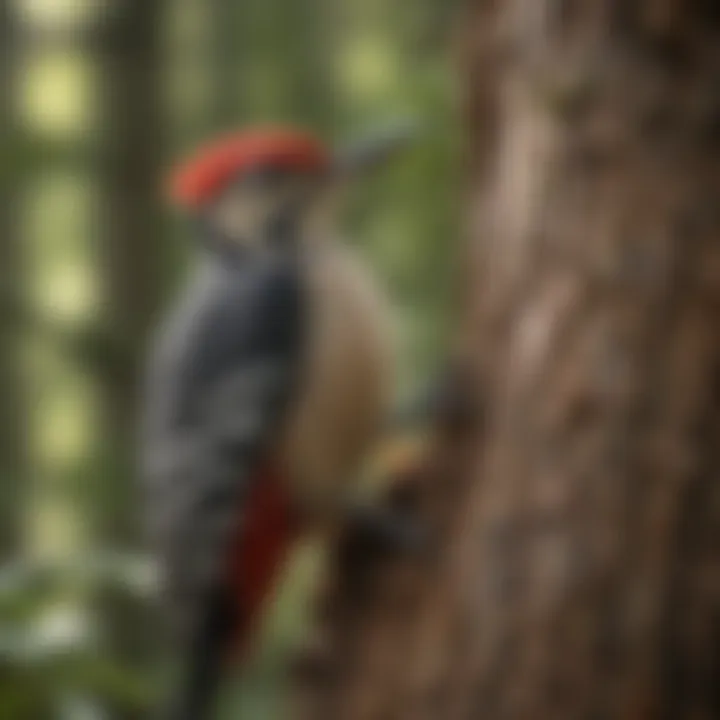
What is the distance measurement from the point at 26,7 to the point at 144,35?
10 centimetres

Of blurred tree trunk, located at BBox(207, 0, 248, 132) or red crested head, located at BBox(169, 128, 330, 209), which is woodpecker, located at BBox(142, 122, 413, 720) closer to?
red crested head, located at BBox(169, 128, 330, 209)

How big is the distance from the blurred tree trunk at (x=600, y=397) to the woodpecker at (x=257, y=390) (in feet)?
→ 0.31

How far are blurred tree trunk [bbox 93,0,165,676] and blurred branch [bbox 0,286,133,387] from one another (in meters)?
0.06

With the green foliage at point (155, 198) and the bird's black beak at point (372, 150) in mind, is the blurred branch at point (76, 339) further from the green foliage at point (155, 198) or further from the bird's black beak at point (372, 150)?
the bird's black beak at point (372, 150)

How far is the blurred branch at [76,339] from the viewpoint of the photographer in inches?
54.9

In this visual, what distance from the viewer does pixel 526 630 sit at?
1.04m

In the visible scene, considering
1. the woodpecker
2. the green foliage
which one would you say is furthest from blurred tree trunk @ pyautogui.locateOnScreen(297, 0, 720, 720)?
the green foliage

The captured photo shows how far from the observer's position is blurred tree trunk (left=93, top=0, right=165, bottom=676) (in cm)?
152

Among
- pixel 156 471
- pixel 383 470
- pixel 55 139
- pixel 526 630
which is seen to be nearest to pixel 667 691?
pixel 526 630

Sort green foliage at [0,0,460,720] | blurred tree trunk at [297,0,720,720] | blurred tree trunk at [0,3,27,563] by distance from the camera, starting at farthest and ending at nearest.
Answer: blurred tree trunk at [0,3,27,563] < green foliage at [0,0,460,720] < blurred tree trunk at [297,0,720,720]

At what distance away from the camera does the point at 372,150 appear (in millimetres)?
1145

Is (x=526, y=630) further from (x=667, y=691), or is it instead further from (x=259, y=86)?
(x=259, y=86)

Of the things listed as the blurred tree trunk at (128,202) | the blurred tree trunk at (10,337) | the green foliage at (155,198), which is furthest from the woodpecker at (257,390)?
the blurred tree trunk at (128,202)

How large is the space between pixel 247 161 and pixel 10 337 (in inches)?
18.2
